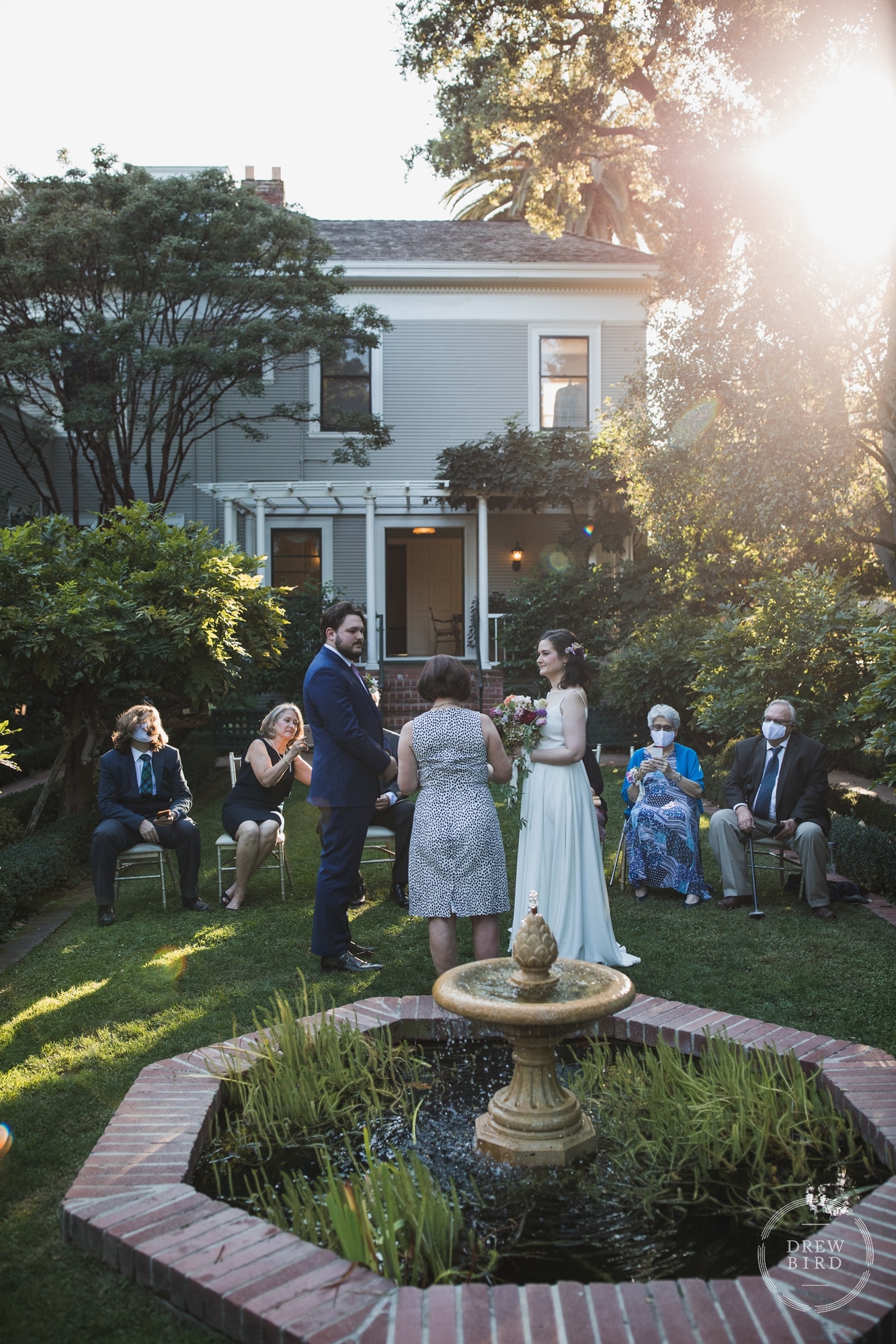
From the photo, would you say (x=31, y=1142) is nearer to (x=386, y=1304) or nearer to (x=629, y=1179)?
(x=386, y=1304)

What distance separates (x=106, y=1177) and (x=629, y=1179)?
5.45 feet

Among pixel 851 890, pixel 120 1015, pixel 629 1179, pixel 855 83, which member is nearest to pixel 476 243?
pixel 855 83

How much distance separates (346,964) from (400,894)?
1.59 meters

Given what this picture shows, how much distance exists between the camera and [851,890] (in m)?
7.27

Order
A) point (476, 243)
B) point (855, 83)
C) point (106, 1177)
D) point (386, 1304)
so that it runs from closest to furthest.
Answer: point (386, 1304) → point (106, 1177) → point (855, 83) → point (476, 243)

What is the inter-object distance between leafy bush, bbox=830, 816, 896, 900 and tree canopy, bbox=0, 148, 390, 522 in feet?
34.8

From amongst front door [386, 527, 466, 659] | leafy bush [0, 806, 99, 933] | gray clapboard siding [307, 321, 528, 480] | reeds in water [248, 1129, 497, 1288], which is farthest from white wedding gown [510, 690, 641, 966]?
front door [386, 527, 466, 659]

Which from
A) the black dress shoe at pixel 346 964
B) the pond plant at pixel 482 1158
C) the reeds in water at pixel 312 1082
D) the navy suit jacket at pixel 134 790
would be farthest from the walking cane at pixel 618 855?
the reeds in water at pixel 312 1082

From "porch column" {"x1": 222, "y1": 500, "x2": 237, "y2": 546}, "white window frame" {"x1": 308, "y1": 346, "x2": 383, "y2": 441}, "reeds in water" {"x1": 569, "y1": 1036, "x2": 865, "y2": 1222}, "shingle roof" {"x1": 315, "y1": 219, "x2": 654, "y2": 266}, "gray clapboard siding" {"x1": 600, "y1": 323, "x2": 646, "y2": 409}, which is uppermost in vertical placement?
"shingle roof" {"x1": 315, "y1": 219, "x2": 654, "y2": 266}

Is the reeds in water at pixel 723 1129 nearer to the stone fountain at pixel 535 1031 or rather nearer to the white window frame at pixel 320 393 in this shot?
the stone fountain at pixel 535 1031

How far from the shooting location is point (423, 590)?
21.5 meters

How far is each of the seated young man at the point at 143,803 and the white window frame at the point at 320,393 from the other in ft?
40.1

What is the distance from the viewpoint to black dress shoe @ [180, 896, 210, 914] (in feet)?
24.2

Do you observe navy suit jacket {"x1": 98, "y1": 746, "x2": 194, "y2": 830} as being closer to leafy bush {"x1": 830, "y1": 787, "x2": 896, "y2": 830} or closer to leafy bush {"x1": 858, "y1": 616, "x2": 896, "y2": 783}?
leafy bush {"x1": 858, "y1": 616, "x2": 896, "y2": 783}
